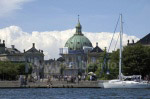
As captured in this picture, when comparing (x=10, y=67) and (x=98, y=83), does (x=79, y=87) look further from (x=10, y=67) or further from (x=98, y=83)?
(x=10, y=67)

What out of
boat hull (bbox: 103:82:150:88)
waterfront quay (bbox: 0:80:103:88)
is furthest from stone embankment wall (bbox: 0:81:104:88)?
boat hull (bbox: 103:82:150:88)

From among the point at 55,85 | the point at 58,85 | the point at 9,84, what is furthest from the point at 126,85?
the point at 9,84

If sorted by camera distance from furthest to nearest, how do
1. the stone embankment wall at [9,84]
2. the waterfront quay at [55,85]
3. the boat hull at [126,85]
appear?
the stone embankment wall at [9,84]
the waterfront quay at [55,85]
the boat hull at [126,85]

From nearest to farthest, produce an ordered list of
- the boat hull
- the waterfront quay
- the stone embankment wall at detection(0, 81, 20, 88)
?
the boat hull
the waterfront quay
the stone embankment wall at detection(0, 81, 20, 88)

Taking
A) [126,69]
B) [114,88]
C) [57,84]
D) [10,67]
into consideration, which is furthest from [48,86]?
[10,67]

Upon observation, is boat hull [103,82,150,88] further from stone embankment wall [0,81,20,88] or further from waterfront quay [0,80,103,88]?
stone embankment wall [0,81,20,88]

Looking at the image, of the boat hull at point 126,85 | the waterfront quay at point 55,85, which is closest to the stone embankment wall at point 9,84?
the waterfront quay at point 55,85

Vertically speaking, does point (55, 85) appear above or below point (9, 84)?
below

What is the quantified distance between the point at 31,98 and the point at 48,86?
39760 mm

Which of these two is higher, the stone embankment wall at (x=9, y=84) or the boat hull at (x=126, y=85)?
the stone embankment wall at (x=9, y=84)

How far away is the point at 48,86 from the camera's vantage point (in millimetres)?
131625

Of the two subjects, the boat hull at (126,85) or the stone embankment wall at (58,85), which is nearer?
the boat hull at (126,85)

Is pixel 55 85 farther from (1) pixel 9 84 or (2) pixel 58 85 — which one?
(1) pixel 9 84

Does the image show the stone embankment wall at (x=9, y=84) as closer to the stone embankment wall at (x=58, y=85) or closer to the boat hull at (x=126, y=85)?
the stone embankment wall at (x=58, y=85)
